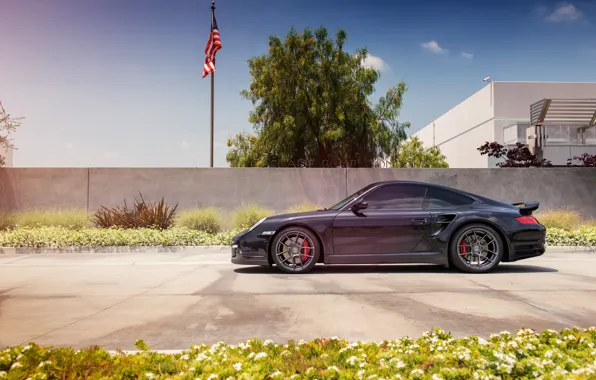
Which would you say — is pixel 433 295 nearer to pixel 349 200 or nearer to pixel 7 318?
pixel 349 200

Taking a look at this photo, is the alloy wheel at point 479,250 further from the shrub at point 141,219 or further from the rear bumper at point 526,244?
the shrub at point 141,219

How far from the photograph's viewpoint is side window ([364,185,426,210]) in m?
8.19

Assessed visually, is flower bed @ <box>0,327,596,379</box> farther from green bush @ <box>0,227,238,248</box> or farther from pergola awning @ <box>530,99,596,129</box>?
pergola awning @ <box>530,99,596,129</box>

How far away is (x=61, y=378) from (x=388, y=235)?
19.0ft

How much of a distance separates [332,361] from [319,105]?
1034 inches

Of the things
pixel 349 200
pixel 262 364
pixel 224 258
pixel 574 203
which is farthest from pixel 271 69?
pixel 262 364

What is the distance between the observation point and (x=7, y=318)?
518 centimetres

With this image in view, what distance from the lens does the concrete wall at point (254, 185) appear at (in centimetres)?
1783

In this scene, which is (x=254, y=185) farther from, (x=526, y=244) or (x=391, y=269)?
(x=526, y=244)

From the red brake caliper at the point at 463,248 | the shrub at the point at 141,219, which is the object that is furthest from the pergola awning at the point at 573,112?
the shrub at the point at 141,219

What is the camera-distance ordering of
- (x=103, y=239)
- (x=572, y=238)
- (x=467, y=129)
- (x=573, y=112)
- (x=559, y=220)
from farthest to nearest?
(x=467, y=129), (x=573, y=112), (x=559, y=220), (x=103, y=239), (x=572, y=238)

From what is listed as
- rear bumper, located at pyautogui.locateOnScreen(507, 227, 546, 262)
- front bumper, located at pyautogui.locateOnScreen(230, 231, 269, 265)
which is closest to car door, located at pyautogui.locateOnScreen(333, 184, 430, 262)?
front bumper, located at pyautogui.locateOnScreen(230, 231, 269, 265)

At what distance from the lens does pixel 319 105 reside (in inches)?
1131

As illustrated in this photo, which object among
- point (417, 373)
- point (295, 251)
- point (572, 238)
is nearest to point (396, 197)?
point (295, 251)
